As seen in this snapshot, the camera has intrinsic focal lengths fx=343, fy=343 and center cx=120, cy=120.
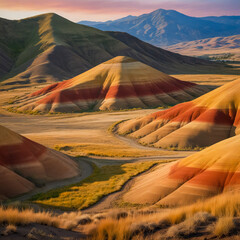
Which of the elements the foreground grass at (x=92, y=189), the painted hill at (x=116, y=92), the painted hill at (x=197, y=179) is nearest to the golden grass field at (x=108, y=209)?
the foreground grass at (x=92, y=189)

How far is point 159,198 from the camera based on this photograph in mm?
25234

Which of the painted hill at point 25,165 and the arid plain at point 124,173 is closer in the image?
the arid plain at point 124,173

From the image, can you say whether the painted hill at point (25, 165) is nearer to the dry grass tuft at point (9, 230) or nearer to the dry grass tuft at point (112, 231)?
the dry grass tuft at point (9, 230)

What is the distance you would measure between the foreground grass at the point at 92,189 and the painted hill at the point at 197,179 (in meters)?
2.98

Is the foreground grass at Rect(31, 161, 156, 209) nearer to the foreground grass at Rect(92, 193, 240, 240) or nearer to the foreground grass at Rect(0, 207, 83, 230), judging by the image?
the foreground grass at Rect(0, 207, 83, 230)

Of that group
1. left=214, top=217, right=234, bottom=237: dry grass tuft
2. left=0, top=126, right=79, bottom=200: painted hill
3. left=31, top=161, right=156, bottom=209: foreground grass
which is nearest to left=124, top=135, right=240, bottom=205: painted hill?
left=31, top=161, right=156, bottom=209: foreground grass

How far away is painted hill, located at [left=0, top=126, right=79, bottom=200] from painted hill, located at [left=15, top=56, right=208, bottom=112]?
68870 mm

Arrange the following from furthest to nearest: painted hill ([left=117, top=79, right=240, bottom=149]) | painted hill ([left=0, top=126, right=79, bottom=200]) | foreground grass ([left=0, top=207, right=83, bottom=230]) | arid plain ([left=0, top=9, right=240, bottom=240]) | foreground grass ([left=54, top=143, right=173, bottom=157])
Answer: painted hill ([left=117, top=79, right=240, bottom=149]), foreground grass ([left=54, top=143, right=173, bottom=157]), painted hill ([left=0, top=126, right=79, bottom=200]), foreground grass ([left=0, top=207, right=83, bottom=230]), arid plain ([left=0, top=9, right=240, bottom=240])

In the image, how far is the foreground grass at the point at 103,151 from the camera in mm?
49722

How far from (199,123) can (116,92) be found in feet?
182

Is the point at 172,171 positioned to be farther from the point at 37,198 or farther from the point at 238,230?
the point at 238,230

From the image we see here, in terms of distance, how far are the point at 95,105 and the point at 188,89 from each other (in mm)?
34859

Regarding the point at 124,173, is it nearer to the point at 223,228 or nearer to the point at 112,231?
the point at 112,231

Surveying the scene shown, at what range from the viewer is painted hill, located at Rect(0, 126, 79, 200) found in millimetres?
30656
